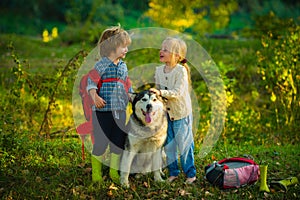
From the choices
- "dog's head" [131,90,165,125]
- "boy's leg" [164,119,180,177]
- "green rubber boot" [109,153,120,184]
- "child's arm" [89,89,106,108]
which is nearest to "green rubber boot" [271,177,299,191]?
"boy's leg" [164,119,180,177]

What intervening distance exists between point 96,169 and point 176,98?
1065 mm

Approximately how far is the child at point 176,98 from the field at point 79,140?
0.28m

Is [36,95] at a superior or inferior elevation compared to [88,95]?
superior

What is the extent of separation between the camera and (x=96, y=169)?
14.3 feet

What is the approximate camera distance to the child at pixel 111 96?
419 centimetres

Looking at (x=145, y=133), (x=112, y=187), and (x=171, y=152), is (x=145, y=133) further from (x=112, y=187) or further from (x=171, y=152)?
(x=112, y=187)

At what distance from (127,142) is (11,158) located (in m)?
1.31

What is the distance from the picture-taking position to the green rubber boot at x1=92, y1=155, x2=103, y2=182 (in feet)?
14.2

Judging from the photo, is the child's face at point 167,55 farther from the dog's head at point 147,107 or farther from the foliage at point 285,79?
the foliage at point 285,79

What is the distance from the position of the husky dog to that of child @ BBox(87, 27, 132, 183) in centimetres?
11

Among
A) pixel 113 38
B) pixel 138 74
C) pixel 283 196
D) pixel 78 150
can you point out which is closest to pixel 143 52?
pixel 138 74

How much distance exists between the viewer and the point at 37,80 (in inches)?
244

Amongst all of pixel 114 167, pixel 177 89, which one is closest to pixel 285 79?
pixel 177 89

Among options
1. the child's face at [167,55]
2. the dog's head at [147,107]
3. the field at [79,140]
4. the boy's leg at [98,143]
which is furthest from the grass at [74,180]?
the child's face at [167,55]
